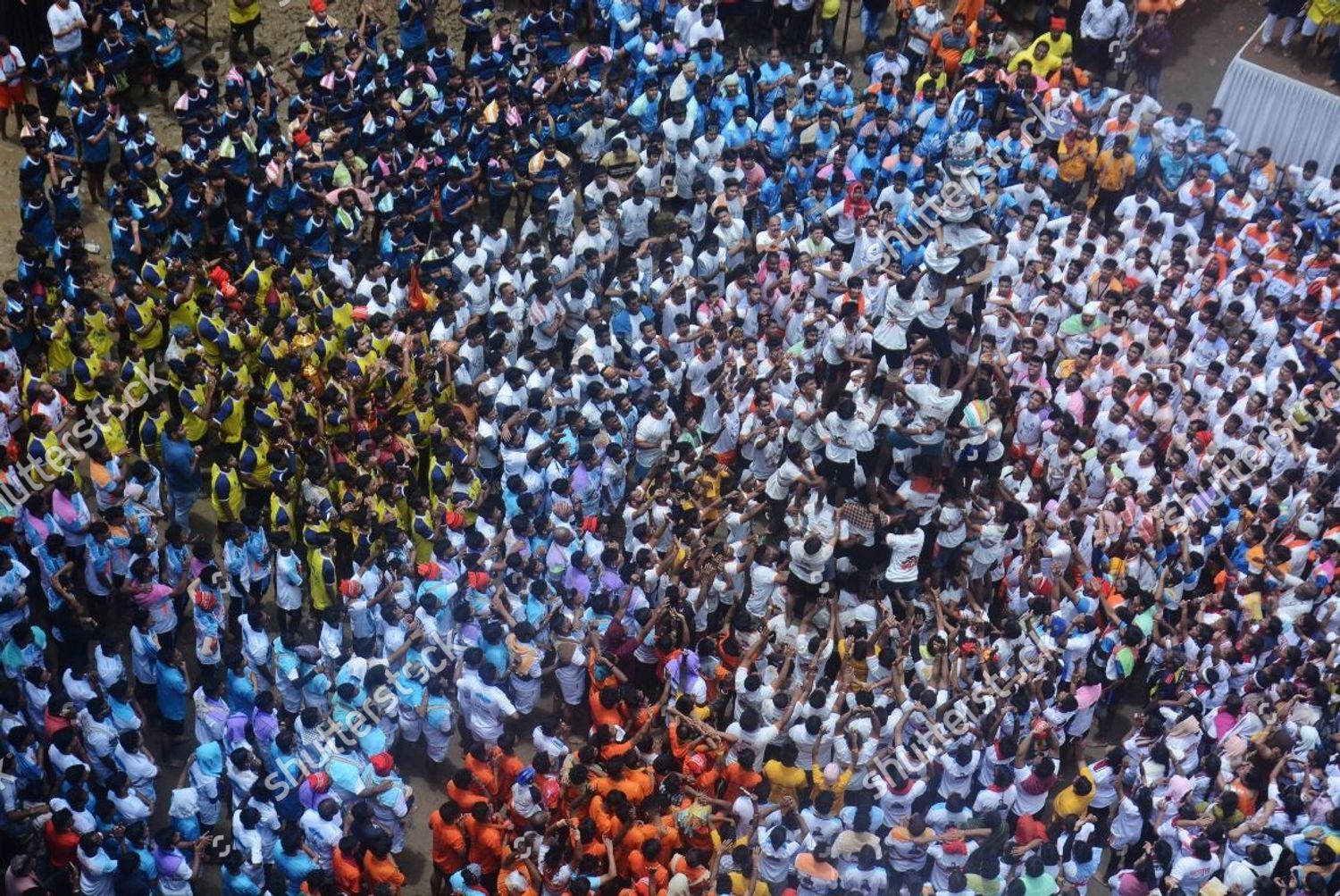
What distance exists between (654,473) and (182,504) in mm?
4456

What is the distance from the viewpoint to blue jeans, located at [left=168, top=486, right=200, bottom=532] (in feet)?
61.0

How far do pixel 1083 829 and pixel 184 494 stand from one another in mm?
8674

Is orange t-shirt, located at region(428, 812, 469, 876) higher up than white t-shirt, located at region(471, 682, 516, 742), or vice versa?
white t-shirt, located at region(471, 682, 516, 742)

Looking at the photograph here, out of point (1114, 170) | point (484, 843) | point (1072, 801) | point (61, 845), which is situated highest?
point (1114, 170)

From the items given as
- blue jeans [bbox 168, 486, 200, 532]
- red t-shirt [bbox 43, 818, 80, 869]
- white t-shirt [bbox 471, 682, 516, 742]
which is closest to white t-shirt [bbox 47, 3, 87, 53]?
blue jeans [bbox 168, 486, 200, 532]

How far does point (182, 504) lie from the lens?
Result: 61.5 feet

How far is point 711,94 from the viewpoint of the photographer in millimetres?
22656

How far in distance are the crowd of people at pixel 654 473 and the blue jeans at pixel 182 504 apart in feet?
0.36

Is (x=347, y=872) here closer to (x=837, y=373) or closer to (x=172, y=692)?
(x=172, y=692)

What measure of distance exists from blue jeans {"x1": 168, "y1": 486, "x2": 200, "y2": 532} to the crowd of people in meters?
0.11

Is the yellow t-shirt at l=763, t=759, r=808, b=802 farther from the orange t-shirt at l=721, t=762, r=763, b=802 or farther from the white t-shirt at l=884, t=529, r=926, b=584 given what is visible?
the white t-shirt at l=884, t=529, r=926, b=584

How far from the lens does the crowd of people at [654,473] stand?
15.8 meters
